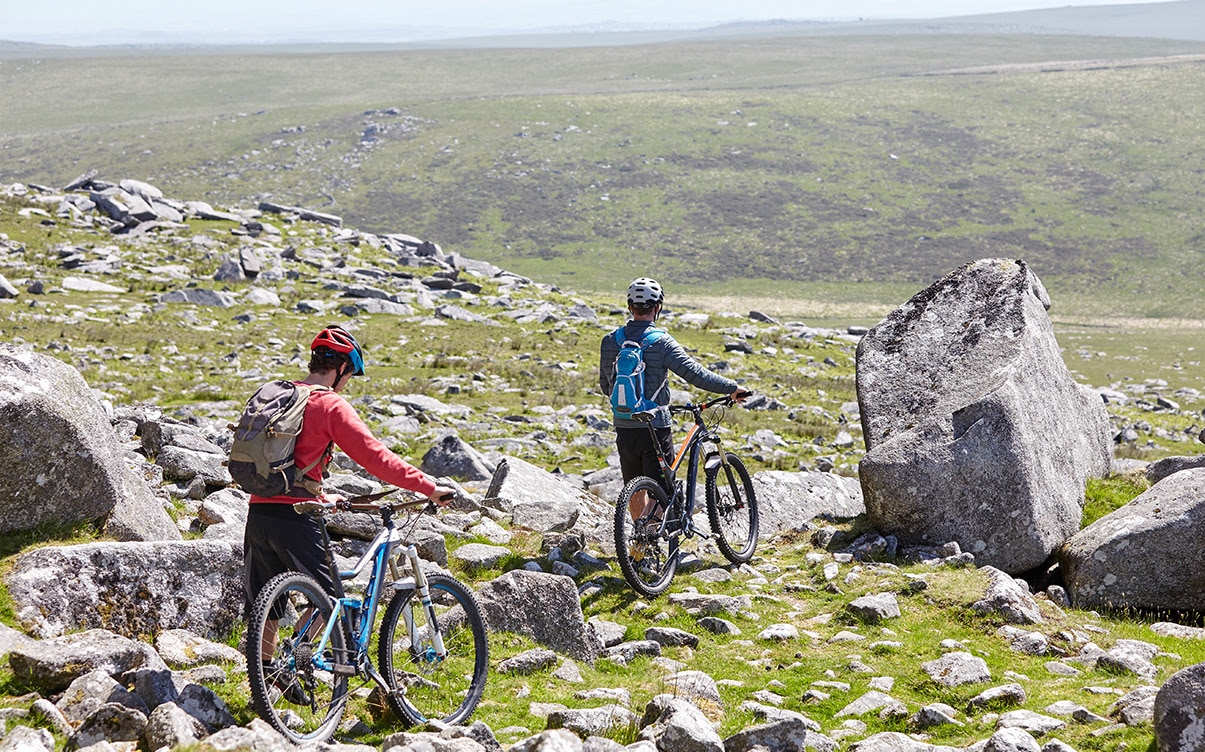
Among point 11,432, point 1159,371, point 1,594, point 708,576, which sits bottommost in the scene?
point 1159,371

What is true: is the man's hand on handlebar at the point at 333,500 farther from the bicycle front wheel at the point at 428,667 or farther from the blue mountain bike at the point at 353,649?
the bicycle front wheel at the point at 428,667

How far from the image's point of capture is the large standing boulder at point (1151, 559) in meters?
12.8

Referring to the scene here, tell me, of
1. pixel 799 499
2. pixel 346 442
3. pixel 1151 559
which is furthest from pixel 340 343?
pixel 799 499

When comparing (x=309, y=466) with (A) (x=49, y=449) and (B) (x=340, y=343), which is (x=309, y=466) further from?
(A) (x=49, y=449)

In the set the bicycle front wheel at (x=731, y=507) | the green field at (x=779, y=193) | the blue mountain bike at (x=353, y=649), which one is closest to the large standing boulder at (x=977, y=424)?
the bicycle front wheel at (x=731, y=507)

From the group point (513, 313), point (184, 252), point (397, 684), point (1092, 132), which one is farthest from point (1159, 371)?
point (1092, 132)

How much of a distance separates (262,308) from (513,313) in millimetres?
13910

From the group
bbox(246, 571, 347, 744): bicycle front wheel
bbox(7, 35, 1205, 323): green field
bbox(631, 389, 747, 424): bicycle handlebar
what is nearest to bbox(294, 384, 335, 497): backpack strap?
bbox(246, 571, 347, 744): bicycle front wheel

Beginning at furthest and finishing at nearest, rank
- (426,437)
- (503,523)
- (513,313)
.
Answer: (513,313) → (426,437) → (503,523)

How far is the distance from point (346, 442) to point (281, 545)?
3.29ft

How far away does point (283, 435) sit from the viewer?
24.0ft

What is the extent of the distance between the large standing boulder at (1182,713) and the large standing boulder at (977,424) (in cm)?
709

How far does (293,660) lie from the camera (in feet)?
23.8

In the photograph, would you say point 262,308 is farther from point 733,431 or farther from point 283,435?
point 283,435
